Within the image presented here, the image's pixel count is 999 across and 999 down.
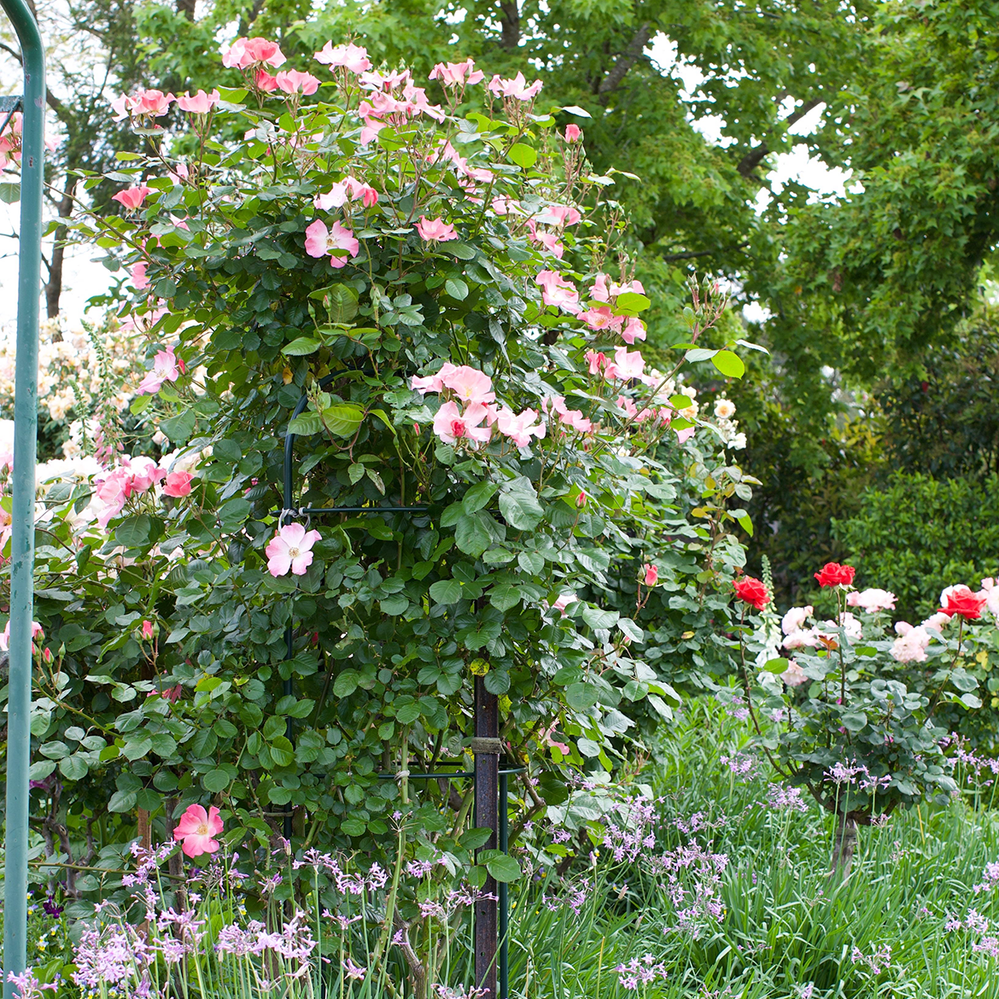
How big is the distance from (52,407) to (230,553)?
3.81 meters

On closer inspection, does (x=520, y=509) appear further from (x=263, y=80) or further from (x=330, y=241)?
Answer: (x=263, y=80)

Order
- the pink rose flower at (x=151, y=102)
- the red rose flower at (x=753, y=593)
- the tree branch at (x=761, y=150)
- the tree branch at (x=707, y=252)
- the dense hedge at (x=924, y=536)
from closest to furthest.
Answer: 1. the pink rose flower at (x=151, y=102)
2. the red rose flower at (x=753, y=593)
3. the dense hedge at (x=924, y=536)
4. the tree branch at (x=707, y=252)
5. the tree branch at (x=761, y=150)

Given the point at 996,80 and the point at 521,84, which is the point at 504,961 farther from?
the point at 996,80

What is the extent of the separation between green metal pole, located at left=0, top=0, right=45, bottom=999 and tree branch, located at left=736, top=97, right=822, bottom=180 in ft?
25.4

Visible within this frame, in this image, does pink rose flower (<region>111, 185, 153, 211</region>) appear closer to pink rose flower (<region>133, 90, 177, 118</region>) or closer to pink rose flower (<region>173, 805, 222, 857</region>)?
pink rose flower (<region>133, 90, 177, 118</region>)

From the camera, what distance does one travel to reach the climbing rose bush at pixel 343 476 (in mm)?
1678

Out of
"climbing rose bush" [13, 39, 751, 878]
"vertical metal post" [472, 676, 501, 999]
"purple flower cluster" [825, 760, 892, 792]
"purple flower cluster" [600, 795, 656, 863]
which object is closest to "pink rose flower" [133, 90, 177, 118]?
"climbing rose bush" [13, 39, 751, 878]

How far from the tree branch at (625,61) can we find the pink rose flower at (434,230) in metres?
7.10

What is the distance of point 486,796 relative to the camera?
1814mm

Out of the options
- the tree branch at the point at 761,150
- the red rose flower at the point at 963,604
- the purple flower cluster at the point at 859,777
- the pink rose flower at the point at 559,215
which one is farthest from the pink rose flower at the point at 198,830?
the tree branch at the point at 761,150

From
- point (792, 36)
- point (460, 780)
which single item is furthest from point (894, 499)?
point (460, 780)

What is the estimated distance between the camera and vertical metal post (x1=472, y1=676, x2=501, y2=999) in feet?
5.92

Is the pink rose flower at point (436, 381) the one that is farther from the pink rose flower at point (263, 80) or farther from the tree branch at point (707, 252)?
the tree branch at point (707, 252)

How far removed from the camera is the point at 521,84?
1868 mm
